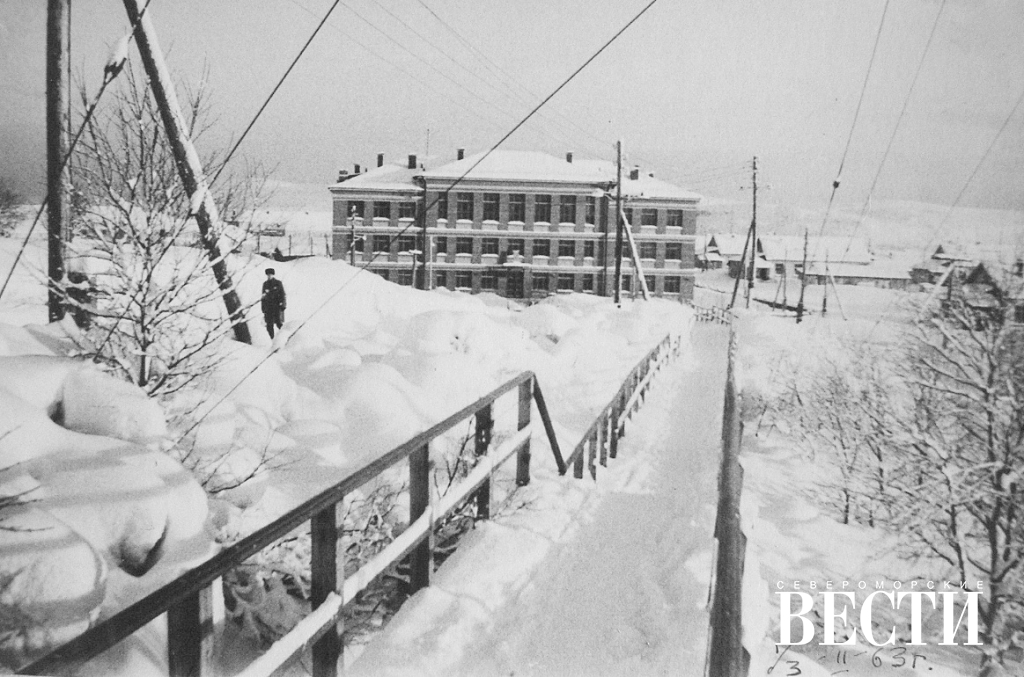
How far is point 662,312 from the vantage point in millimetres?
21156

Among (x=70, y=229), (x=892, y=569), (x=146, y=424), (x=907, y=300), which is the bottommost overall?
(x=892, y=569)

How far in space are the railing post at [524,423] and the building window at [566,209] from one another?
2965 centimetres

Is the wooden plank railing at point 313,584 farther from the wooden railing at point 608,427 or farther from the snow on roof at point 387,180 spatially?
the snow on roof at point 387,180

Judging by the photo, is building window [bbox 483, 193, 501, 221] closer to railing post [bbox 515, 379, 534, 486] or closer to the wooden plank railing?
railing post [bbox 515, 379, 534, 486]

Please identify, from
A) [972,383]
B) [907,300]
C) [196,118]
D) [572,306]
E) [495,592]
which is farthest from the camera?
[572,306]

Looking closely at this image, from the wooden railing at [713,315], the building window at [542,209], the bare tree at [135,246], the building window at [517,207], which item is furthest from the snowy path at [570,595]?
the building window at [542,209]

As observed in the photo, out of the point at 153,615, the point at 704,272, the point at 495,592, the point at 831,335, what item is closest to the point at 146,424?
the point at 495,592

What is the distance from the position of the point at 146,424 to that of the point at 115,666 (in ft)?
5.80

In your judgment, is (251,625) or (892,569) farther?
(892,569)

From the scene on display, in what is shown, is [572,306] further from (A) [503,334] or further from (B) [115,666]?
(B) [115,666]

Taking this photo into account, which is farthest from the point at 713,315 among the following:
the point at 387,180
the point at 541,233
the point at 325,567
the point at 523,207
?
the point at 325,567

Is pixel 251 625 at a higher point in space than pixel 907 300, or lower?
lower

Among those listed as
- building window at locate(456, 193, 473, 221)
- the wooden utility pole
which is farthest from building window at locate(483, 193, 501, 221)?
the wooden utility pole

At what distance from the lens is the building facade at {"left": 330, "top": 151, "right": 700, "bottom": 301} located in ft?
95.1
